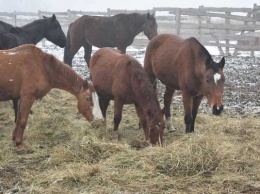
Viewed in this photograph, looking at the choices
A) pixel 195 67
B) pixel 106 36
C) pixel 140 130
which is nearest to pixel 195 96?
pixel 195 67

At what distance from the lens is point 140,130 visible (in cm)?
623

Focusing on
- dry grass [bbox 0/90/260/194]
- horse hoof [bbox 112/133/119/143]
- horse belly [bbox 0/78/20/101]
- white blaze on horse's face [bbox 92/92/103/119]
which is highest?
horse belly [bbox 0/78/20/101]

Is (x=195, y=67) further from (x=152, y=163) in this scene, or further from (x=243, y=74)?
(x=243, y=74)

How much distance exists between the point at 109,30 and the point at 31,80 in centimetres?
752

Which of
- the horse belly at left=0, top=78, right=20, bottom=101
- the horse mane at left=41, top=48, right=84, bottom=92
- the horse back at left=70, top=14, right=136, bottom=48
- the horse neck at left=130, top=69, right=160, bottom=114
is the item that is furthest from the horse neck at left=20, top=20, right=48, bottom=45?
the horse neck at left=130, top=69, right=160, bottom=114

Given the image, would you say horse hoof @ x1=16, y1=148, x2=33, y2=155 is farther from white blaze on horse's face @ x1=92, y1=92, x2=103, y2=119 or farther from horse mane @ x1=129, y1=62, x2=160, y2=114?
horse mane @ x1=129, y1=62, x2=160, y2=114

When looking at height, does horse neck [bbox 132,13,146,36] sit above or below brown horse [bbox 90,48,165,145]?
above

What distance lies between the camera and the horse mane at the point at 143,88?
5.00 m

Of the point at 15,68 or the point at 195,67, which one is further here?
the point at 195,67

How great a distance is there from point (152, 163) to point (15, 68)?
2.42 m

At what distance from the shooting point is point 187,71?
573 centimetres

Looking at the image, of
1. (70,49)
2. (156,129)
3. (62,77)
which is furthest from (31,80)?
(70,49)

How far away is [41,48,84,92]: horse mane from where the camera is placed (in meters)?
5.41

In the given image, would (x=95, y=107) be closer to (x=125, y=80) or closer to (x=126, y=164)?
(x=125, y=80)
